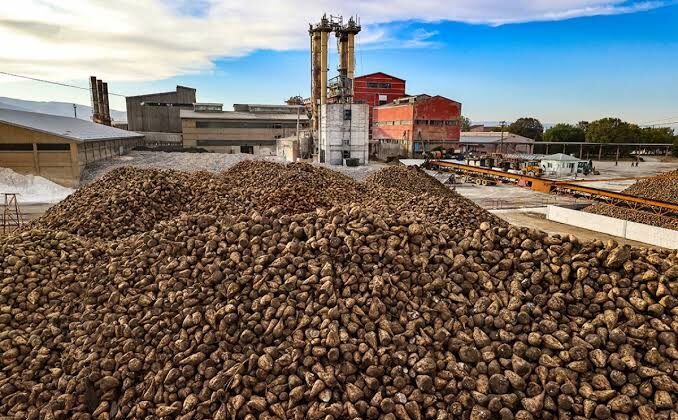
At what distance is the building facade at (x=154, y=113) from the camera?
177 feet

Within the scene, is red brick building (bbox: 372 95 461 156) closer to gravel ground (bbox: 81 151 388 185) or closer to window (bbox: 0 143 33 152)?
gravel ground (bbox: 81 151 388 185)

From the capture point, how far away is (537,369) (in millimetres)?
5145

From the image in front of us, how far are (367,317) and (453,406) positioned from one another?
1554 millimetres

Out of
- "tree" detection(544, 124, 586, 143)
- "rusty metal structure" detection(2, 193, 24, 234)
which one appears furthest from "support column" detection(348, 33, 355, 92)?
"tree" detection(544, 124, 586, 143)

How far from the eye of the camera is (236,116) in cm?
4759

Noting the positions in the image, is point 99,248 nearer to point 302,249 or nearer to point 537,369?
point 302,249

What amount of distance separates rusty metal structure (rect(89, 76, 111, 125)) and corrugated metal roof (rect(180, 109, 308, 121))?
10.1m

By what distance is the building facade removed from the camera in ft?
177

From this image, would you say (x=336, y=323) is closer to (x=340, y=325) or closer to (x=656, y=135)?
(x=340, y=325)

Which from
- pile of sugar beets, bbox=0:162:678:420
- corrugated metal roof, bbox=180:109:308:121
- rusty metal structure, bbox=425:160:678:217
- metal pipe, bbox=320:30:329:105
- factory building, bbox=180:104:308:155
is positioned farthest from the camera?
factory building, bbox=180:104:308:155

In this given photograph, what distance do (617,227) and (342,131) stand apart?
22233 mm

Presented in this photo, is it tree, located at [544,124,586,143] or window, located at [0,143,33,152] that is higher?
tree, located at [544,124,586,143]

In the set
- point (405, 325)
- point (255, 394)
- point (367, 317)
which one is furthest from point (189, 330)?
point (405, 325)

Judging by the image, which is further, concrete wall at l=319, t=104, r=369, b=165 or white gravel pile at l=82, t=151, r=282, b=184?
concrete wall at l=319, t=104, r=369, b=165
